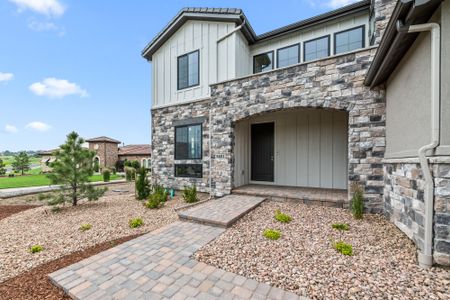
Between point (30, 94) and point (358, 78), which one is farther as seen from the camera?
point (30, 94)

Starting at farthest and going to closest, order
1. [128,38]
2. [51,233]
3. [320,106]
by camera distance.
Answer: [128,38] < [320,106] < [51,233]

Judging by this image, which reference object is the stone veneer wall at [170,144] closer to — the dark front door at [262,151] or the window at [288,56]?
the dark front door at [262,151]

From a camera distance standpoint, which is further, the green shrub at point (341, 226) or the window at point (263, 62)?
the window at point (263, 62)

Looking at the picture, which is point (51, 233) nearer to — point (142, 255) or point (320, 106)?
point (142, 255)

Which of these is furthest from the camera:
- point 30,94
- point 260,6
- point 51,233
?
point 30,94

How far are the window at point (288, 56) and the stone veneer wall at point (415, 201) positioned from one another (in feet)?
17.1

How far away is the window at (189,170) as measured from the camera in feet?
25.3

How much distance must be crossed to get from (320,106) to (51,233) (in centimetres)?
709

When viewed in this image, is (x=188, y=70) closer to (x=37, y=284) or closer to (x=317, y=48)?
(x=317, y=48)

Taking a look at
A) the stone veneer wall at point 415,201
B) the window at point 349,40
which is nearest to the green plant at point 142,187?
the stone veneer wall at point 415,201

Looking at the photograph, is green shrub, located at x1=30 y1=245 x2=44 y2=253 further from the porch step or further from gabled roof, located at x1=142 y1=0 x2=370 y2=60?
gabled roof, located at x1=142 y1=0 x2=370 y2=60

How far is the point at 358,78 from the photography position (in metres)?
4.73

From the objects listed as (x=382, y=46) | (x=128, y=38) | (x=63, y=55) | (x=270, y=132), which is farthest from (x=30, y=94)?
(x=382, y=46)


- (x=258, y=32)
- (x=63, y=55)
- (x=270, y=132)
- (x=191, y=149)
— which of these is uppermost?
(x=63, y=55)
